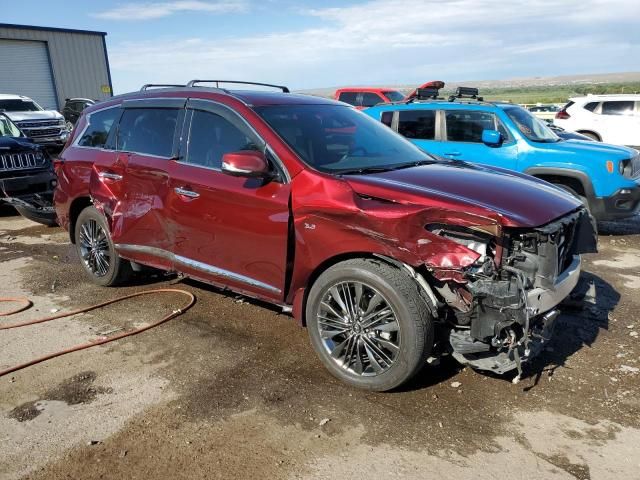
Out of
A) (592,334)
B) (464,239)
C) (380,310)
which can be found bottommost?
(592,334)

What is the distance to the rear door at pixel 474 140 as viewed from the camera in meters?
7.61

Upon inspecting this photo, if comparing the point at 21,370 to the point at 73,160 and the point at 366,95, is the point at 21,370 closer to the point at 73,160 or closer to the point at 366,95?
the point at 73,160

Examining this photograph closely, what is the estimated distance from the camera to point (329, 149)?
3.90 meters

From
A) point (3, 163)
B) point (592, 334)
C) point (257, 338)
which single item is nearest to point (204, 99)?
point (257, 338)

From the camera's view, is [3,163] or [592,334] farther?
[3,163]

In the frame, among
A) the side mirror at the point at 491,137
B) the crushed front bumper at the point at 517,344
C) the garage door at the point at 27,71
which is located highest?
the garage door at the point at 27,71

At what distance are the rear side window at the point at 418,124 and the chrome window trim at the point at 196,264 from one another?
5.12 m

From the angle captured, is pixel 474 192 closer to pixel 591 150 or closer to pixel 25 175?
pixel 591 150

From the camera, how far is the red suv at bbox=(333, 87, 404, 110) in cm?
1534

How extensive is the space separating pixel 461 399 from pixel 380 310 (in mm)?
A: 770

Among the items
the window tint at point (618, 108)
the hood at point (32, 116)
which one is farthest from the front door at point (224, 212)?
the hood at point (32, 116)

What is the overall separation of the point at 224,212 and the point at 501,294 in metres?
2.03

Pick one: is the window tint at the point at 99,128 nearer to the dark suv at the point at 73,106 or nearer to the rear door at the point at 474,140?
the rear door at the point at 474,140

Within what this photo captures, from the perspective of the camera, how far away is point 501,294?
9.57 ft
